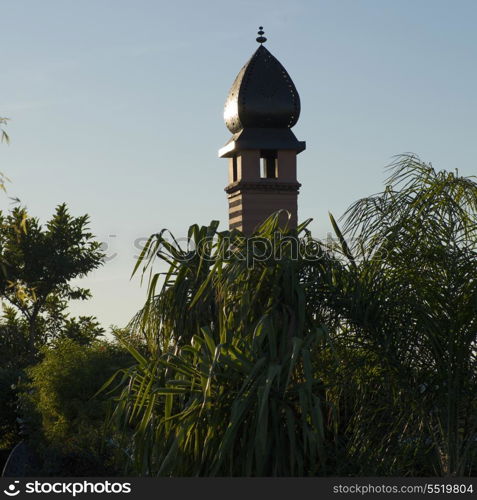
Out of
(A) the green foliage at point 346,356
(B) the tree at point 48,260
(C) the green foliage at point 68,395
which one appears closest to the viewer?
(A) the green foliage at point 346,356

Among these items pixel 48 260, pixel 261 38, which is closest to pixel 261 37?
pixel 261 38

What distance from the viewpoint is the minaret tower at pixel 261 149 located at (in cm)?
3575

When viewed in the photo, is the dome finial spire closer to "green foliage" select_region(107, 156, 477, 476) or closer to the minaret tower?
A: the minaret tower

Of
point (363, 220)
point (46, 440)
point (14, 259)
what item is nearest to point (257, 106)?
point (14, 259)

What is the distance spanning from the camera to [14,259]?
107 feet

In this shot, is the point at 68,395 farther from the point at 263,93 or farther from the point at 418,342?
the point at 263,93

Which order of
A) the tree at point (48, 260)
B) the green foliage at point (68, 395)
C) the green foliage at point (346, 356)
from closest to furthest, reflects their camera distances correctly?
the green foliage at point (346, 356), the green foliage at point (68, 395), the tree at point (48, 260)

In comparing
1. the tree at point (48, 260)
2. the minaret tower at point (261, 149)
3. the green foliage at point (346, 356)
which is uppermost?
the minaret tower at point (261, 149)

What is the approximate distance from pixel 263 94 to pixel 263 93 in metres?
0.04

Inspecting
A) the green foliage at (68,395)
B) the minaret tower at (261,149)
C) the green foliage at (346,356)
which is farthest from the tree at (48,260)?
the green foliage at (346,356)

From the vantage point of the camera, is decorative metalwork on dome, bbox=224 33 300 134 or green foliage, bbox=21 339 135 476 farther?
decorative metalwork on dome, bbox=224 33 300 134

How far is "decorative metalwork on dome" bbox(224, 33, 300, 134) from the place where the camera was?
34.9 meters

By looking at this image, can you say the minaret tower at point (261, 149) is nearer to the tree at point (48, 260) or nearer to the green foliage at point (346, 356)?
the tree at point (48, 260)

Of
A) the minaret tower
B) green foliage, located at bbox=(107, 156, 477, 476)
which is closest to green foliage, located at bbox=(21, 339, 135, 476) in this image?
green foliage, located at bbox=(107, 156, 477, 476)
